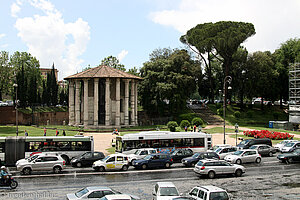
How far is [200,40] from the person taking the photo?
242 feet

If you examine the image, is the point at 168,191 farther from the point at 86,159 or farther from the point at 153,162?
the point at 86,159

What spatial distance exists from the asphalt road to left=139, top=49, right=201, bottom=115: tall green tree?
41.2 meters

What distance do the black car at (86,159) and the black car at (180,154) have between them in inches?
274

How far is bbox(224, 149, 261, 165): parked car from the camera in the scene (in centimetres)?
2800

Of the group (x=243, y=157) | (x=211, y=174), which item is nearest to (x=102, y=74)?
(x=243, y=157)

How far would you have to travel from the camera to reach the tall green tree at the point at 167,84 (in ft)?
223

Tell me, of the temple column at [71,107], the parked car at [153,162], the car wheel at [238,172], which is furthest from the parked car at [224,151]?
the temple column at [71,107]

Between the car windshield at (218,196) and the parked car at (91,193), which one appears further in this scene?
the car windshield at (218,196)

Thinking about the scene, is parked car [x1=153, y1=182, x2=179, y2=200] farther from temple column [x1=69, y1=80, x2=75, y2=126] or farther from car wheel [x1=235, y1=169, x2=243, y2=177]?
temple column [x1=69, y1=80, x2=75, y2=126]

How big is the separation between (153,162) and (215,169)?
19.9 feet

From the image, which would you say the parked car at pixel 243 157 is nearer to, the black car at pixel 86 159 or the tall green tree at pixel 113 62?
the black car at pixel 86 159

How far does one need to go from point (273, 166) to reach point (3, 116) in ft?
188

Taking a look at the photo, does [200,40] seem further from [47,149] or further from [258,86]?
[47,149]

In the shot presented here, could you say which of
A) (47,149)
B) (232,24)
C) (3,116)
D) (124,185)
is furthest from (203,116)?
(124,185)
